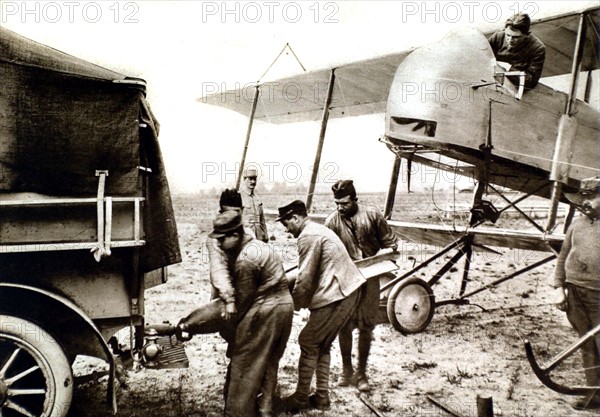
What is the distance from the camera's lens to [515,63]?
5121 mm

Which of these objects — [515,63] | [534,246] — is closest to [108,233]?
[515,63]

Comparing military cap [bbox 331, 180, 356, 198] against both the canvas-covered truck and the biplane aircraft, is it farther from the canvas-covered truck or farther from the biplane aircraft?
the canvas-covered truck

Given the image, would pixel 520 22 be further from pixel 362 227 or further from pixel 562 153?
pixel 362 227

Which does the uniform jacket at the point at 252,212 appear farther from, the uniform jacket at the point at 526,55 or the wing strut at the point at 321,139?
the uniform jacket at the point at 526,55

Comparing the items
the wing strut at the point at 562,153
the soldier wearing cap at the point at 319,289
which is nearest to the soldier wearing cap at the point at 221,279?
the soldier wearing cap at the point at 319,289

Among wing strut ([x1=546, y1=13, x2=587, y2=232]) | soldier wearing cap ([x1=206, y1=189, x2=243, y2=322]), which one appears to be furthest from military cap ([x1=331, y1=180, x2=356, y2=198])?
wing strut ([x1=546, y1=13, x2=587, y2=232])

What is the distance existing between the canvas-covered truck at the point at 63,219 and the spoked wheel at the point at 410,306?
10.3ft

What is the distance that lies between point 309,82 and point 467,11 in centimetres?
296

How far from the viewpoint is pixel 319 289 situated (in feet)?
13.0

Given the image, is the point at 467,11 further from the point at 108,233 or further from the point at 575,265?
the point at 108,233

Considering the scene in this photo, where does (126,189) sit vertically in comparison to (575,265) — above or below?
above

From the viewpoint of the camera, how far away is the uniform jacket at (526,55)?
194 inches

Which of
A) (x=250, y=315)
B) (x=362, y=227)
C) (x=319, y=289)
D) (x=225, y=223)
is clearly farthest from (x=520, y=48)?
(x=250, y=315)

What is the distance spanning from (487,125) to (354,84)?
122 inches
